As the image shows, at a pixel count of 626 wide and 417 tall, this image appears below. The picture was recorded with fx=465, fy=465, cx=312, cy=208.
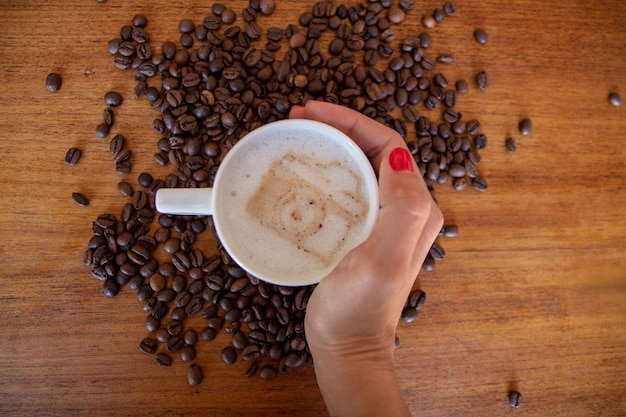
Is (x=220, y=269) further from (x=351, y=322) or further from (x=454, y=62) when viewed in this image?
(x=454, y=62)

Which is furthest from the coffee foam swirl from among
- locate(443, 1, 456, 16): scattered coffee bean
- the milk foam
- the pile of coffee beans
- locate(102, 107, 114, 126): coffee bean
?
locate(443, 1, 456, 16): scattered coffee bean

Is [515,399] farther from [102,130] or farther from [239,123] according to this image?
[102,130]

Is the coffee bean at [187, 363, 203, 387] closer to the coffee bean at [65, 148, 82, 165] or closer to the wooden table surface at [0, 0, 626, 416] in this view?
the wooden table surface at [0, 0, 626, 416]

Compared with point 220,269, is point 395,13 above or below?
above

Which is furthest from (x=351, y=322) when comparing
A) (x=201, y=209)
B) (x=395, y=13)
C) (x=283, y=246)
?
(x=395, y=13)

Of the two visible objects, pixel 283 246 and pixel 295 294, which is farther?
pixel 295 294

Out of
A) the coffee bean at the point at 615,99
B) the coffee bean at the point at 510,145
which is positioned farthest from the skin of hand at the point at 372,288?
the coffee bean at the point at 615,99
